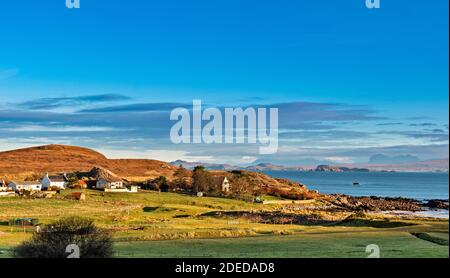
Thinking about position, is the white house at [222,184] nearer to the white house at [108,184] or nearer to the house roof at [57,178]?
the white house at [108,184]

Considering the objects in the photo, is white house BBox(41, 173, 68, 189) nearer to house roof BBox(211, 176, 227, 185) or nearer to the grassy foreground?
house roof BBox(211, 176, 227, 185)

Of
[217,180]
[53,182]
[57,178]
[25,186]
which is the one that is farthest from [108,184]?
[217,180]

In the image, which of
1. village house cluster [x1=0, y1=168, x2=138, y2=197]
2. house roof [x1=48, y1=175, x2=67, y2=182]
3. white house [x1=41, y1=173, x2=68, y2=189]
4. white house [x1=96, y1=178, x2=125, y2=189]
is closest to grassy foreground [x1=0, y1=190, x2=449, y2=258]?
village house cluster [x1=0, y1=168, x2=138, y2=197]

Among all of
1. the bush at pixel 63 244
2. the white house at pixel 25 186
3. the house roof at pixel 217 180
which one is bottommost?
the bush at pixel 63 244

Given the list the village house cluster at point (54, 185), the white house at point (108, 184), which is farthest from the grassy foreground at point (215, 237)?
the white house at point (108, 184)

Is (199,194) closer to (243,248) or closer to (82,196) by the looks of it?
(82,196)

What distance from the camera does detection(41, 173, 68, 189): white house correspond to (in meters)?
136

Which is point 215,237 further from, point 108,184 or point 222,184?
point 222,184

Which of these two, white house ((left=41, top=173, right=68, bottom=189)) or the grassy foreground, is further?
white house ((left=41, top=173, right=68, bottom=189))

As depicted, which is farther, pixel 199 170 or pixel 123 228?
pixel 199 170

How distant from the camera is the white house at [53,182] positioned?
445 feet
